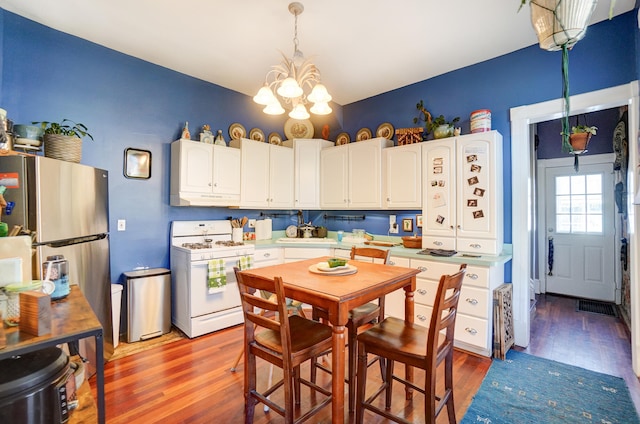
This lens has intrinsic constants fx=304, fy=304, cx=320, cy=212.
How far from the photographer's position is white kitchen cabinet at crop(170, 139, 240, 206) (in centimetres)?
331

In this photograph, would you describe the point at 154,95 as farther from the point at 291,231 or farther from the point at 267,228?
the point at 291,231

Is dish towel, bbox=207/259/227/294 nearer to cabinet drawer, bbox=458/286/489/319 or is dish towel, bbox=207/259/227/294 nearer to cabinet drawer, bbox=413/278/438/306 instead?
cabinet drawer, bbox=413/278/438/306

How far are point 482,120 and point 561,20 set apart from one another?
2136 millimetres

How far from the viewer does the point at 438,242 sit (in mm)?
3240

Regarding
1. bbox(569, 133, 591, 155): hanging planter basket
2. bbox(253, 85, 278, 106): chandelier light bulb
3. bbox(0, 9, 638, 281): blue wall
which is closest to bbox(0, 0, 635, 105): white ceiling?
bbox(0, 9, 638, 281): blue wall

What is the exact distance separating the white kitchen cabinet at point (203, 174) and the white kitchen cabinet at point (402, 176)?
6.00 feet

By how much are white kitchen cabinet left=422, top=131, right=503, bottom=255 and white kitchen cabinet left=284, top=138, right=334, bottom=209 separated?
61.4 inches

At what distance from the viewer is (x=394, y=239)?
3.90m

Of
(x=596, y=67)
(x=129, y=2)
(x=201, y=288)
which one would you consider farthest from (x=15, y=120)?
(x=596, y=67)

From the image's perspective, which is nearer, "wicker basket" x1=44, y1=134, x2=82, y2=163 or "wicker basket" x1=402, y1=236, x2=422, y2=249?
"wicker basket" x1=44, y1=134, x2=82, y2=163

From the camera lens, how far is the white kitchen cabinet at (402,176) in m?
3.42

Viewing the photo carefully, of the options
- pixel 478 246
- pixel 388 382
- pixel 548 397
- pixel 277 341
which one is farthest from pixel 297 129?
pixel 548 397

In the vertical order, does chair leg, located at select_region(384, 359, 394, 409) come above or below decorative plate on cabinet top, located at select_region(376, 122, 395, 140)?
below

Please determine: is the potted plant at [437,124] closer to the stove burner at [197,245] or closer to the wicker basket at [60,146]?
the stove burner at [197,245]
